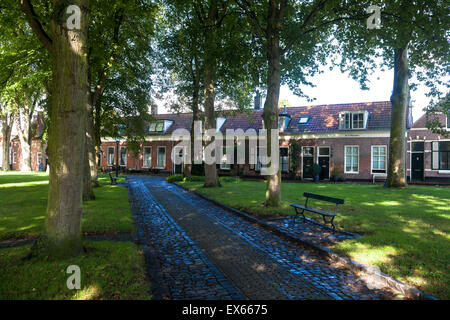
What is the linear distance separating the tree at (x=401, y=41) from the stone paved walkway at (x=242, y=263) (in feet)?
25.7

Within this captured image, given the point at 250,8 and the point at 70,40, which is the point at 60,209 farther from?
the point at 250,8

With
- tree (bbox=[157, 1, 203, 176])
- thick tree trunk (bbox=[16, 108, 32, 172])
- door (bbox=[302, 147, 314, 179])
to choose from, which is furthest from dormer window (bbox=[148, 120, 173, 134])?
door (bbox=[302, 147, 314, 179])

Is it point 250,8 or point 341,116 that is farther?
point 341,116

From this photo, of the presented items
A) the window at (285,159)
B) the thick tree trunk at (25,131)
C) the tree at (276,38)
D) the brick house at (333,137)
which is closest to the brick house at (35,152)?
the thick tree trunk at (25,131)

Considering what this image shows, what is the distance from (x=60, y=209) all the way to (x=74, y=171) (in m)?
0.61

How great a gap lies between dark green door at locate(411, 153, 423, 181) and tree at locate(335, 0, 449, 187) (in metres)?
8.93

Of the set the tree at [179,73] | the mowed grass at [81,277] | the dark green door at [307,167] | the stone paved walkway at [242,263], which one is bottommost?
the stone paved walkway at [242,263]

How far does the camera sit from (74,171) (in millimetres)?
4676

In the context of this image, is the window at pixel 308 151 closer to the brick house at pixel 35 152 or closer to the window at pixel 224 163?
the window at pixel 224 163

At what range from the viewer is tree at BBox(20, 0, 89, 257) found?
459 cm

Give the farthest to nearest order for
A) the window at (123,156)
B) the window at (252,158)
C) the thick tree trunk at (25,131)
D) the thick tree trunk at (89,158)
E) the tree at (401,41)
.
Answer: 1. the window at (123,156)
2. the thick tree trunk at (25,131)
3. the window at (252,158)
4. the thick tree trunk at (89,158)
5. the tree at (401,41)

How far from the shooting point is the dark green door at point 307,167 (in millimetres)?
26881
